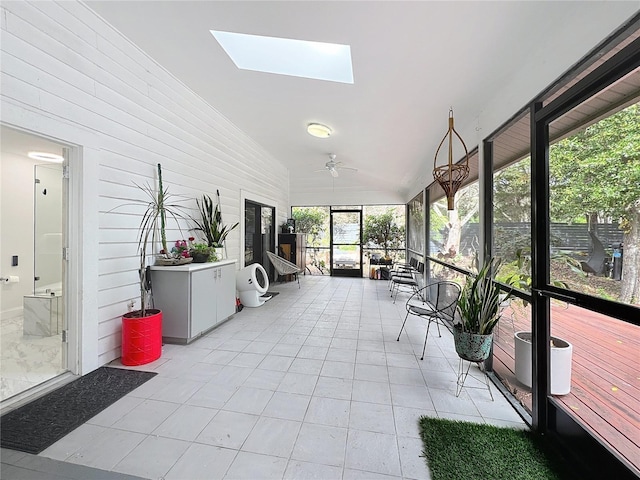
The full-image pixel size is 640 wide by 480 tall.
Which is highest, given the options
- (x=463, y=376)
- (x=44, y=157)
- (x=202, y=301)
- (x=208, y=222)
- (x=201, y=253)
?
(x=44, y=157)

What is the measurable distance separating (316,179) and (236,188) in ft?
11.2

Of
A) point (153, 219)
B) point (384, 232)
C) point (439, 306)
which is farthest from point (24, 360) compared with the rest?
point (384, 232)

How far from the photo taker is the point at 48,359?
2520mm

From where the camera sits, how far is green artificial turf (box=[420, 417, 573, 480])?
1.43 m

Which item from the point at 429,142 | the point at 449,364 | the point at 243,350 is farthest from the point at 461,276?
the point at 243,350

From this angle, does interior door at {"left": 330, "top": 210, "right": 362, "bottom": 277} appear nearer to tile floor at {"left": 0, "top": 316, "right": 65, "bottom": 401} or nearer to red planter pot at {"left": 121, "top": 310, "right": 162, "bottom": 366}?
red planter pot at {"left": 121, "top": 310, "right": 162, "bottom": 366}

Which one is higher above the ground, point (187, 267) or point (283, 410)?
point (187, 267)

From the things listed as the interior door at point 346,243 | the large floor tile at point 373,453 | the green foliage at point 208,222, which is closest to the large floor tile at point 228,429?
the large floor tile at point 373,453

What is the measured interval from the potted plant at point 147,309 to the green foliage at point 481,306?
2938 mm

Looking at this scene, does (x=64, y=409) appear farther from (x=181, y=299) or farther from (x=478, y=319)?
(x=478, y=319)

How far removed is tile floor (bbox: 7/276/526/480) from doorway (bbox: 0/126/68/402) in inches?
55.0

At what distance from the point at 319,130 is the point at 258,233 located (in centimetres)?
302

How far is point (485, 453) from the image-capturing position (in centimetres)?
157

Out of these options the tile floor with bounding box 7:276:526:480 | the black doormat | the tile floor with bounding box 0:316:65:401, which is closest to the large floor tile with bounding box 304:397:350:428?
the tile floor with bounding box 7:276:526:480
